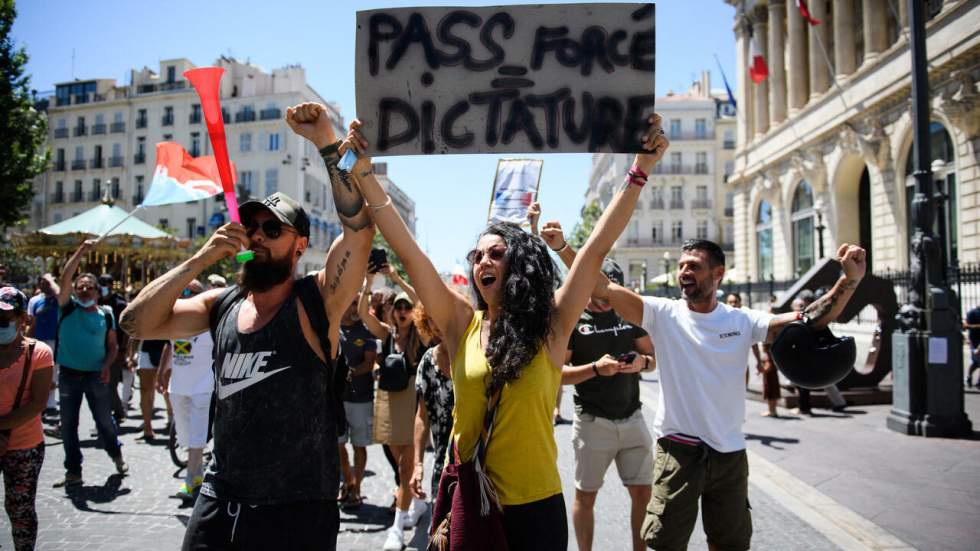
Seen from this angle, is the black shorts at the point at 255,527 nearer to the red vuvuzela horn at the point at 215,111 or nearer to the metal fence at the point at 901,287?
the red vuvuzela horn at the point at 215,111

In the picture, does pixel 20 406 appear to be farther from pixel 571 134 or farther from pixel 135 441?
pixel 135 441

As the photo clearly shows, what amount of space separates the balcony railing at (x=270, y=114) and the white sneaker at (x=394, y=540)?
174 ft

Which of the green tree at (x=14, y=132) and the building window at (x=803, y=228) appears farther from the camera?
the building window at (x=803, y=228)

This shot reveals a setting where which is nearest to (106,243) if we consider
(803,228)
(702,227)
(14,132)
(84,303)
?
(14,132)

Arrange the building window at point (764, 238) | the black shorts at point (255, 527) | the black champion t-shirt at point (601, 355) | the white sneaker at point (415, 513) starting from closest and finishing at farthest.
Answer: the black shorts at point (255, 527) → the black champion t-shirt at point (601, 355) → the white sneaker at point (415, 513) → the building window at point (764, 238)

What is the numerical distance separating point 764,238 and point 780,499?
33331mm

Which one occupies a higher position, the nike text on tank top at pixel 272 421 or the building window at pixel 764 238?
the building window at pixel 764 238

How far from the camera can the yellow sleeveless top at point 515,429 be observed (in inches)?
92.4

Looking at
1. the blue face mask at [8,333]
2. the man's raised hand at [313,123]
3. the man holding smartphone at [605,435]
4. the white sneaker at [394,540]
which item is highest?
the man's raised hand at [313,123]

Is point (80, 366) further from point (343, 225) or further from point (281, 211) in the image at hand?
point (343, 225)

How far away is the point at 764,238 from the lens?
3631cm

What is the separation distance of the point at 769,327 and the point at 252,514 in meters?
2.73

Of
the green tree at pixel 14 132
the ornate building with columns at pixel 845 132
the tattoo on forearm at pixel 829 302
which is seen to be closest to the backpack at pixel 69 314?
the tattoo on forearm at pixel 829 302

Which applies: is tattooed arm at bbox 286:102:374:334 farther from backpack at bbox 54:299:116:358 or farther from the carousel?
the carousel
